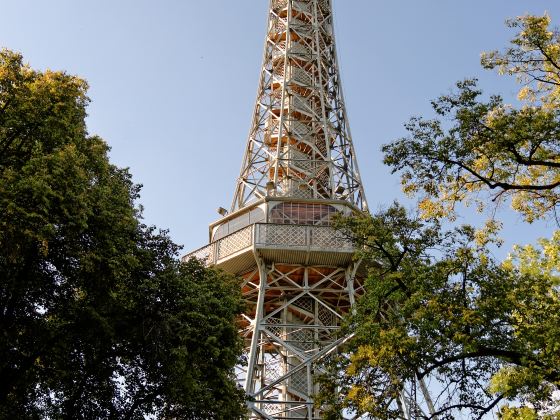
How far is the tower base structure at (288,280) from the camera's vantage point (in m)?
26.0

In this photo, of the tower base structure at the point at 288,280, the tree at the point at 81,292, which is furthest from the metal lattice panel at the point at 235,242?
the tree at the point at 81,292

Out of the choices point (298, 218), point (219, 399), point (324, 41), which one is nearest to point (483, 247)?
point (219, 399)

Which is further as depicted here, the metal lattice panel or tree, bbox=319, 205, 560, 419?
the metal lattice panel

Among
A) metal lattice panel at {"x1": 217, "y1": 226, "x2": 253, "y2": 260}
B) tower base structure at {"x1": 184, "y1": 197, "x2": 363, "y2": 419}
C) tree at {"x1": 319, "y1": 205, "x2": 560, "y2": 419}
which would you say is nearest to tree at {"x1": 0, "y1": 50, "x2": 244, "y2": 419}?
tree at {"x1": 319, "y1": 205, "x2": 560, "y2": 419}

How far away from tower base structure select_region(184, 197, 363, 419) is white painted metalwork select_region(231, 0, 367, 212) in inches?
86.0

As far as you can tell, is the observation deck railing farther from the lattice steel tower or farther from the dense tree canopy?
the dense tree canopy

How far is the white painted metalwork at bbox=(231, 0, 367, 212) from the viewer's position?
31547mm

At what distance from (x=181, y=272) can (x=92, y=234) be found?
3520 mm

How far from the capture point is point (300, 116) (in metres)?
35.3

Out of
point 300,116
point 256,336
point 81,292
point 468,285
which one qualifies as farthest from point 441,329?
point 300,116

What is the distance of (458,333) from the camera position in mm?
11820

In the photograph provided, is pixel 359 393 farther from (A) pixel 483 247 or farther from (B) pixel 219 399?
(B) pixel 219 399

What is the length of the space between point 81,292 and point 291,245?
39.4ft

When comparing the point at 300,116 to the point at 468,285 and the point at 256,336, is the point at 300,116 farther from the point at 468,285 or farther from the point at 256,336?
the point at 468,285
